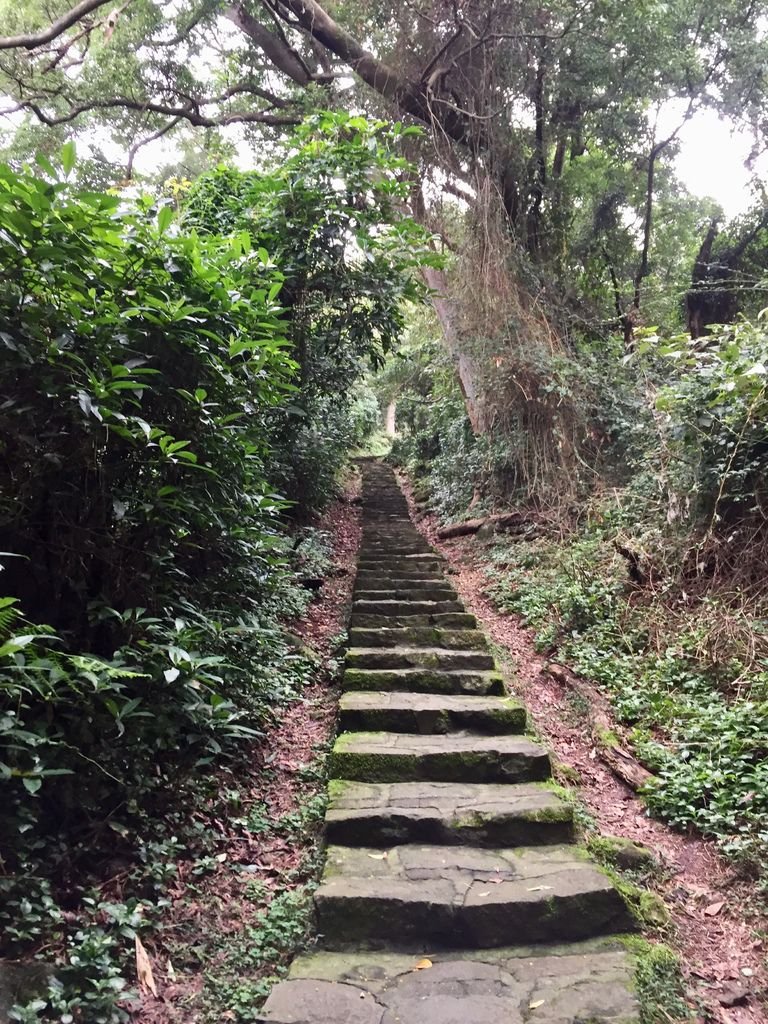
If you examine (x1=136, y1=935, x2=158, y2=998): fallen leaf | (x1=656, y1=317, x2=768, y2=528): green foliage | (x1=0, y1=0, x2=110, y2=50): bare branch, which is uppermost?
(x1=0, y1=0, x2=110, y2=50): bare branch

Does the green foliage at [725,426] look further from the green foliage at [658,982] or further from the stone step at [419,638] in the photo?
the green foliage at [658,982]

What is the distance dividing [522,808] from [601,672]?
1.80 metres

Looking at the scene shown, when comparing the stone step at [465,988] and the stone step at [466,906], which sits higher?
the stone step at [466,906]

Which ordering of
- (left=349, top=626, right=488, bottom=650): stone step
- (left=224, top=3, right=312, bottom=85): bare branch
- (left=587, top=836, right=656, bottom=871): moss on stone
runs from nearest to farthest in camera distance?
(left=587, top=836, right=656, bottom=871): moss on stone < (left=349, top=626, right=488, bottom=650): stone step < (left=224, top=3, right=312, bottom=85): bare branch

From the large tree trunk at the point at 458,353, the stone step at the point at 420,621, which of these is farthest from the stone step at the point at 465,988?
the large tree trunk at the point at 458,353

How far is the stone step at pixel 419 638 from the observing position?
5090 mm

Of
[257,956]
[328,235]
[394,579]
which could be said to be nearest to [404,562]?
[394,579]

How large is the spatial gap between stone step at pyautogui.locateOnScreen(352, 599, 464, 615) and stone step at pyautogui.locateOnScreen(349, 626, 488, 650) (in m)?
0.58

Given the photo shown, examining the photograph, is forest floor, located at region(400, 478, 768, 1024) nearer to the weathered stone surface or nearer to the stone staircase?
the stone staircase

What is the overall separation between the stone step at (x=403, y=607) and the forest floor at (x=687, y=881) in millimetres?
922

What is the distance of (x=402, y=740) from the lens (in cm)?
388

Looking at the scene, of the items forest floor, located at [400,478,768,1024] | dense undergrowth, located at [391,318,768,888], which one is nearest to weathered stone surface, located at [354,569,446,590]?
dense undergrowth, located at [391,318,768,888]

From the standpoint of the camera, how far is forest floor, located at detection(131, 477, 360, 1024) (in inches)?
91.0

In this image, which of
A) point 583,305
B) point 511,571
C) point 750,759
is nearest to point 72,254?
point 750,759
